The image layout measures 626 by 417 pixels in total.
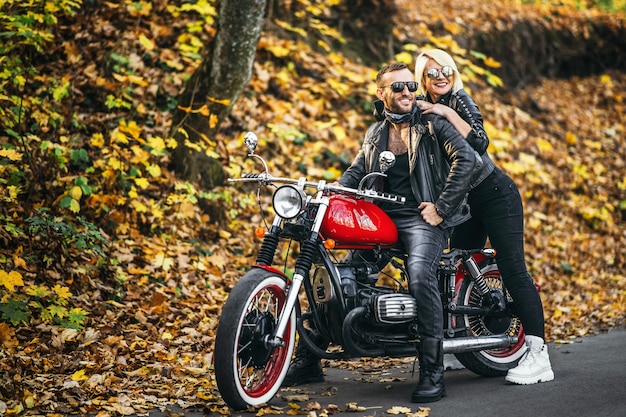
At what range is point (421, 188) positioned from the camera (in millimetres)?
5680

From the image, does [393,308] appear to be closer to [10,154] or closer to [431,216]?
[431,216]

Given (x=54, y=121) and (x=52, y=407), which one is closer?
(x=52, y=407)

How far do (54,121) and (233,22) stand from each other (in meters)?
2.35

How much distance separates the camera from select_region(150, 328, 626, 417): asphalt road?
193 inches

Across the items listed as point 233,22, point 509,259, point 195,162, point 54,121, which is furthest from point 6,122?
point 509,259

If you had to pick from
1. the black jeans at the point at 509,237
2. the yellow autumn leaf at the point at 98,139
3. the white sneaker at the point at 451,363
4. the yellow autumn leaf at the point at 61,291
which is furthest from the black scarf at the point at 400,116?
the yellow autumn leaf at the point at 98,139

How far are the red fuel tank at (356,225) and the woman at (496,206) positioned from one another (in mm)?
846

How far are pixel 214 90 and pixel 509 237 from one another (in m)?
4.55

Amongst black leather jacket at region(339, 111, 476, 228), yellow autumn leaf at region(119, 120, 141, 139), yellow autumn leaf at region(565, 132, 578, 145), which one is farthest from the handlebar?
yellow autumn leaf at region(565, 132, 578, 145)

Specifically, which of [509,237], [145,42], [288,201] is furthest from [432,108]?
[145,42]

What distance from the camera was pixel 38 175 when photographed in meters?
7.75

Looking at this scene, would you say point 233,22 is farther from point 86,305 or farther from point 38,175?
point 86,305

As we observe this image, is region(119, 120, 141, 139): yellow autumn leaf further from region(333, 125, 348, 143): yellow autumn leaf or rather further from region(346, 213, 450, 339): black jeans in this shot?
region(346, 213, 450, 339): black jeans

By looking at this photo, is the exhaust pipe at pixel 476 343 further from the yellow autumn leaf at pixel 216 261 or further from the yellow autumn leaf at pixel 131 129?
the yellow autumn leaf at pixel 131 129
